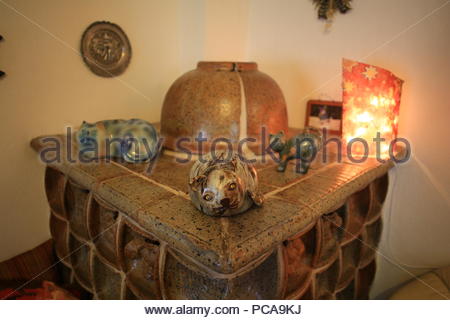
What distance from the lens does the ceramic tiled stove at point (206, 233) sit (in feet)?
1.69

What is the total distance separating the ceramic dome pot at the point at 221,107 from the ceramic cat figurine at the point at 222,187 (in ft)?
0.81

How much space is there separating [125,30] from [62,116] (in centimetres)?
38

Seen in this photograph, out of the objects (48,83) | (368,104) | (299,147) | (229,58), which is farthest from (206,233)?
(229,58)

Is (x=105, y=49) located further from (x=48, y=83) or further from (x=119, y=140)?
(x=119, y=140)

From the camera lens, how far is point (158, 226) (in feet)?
1.78

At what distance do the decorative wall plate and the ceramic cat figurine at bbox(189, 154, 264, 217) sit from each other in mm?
654

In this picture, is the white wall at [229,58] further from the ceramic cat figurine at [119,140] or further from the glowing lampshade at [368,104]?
the ceramic cat figurine at [119,140]

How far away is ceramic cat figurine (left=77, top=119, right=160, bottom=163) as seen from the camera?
80 centimetres

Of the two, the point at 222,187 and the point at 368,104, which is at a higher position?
the point at 368,104

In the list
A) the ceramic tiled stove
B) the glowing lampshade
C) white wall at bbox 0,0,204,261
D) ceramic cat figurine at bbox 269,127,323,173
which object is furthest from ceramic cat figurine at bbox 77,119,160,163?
the glowing lampshade

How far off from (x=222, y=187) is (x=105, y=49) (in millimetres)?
758

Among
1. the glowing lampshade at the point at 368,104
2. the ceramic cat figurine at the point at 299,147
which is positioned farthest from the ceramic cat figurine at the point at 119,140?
the glowing lampshade at the point at 368,104

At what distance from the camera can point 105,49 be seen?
1.01 meters

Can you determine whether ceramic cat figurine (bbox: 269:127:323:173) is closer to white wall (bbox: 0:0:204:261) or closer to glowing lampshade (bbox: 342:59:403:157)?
glowing lampshade (bbox: 342:59:403:157)
